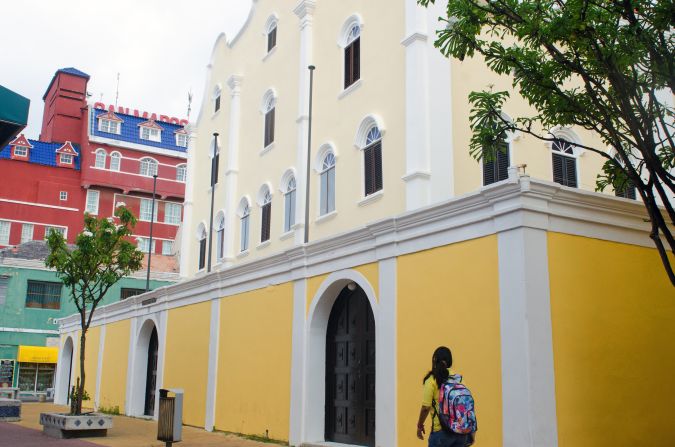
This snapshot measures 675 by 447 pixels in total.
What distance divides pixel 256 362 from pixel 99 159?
38.1 m

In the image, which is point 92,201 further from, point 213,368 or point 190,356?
point 213,368

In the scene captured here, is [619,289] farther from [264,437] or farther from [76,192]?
[76,192]

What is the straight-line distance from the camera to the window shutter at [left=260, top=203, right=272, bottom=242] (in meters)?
25.2

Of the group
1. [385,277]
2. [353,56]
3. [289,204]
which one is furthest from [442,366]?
[289,204]

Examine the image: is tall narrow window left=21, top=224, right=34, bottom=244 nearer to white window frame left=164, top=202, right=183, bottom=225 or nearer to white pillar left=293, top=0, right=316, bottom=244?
white window frame left=164, top=202, right=183, bottom=225

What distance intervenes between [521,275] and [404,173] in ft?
28.2

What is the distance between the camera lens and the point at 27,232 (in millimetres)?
47688

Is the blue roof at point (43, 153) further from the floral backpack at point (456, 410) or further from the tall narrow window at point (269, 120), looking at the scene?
the floral backpack at point (456, 410)

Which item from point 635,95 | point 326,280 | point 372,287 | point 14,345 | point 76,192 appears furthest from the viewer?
point 76,192

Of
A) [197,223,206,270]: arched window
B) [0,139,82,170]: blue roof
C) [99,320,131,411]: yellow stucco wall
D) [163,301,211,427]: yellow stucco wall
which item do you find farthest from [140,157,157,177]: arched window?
[163,301,211,427]: yellow stucco wall

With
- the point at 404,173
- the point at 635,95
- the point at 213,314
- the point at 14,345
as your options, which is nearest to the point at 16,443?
the point at 213,314

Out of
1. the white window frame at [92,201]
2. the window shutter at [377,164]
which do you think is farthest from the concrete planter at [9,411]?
the white window frame at [92,201]

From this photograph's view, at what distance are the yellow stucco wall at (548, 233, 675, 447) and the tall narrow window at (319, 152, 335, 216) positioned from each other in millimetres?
11479

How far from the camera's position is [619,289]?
33.7 ft
